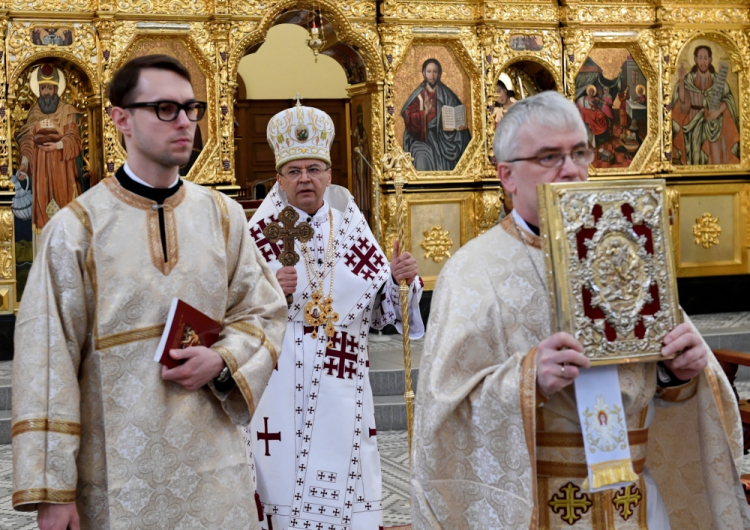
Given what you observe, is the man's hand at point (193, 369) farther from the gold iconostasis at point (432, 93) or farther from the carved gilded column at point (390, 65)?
the carved gilded column at point (390, 65)

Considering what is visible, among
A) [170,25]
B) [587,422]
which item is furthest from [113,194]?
[170,25]

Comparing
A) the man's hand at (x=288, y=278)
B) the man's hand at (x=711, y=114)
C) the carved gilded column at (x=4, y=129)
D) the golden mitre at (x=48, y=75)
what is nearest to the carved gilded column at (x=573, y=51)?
the man's hand at (x=711, y=114)

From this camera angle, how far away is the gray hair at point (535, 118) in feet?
7.37

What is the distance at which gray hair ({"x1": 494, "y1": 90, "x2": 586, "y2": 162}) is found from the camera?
225 centimetres

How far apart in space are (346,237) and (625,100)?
7721 millimetres

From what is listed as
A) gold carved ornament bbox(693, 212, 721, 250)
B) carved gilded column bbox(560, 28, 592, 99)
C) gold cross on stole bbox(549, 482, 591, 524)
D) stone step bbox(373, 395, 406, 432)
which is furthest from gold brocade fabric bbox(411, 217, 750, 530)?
gold carved ornament bbox(693, 212, 721, 250)

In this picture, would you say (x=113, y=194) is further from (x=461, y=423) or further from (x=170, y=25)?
(x=170, y=25)

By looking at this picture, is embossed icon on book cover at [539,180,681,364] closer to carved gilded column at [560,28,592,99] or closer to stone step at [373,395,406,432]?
Result: stone step at [373,395,406,432]

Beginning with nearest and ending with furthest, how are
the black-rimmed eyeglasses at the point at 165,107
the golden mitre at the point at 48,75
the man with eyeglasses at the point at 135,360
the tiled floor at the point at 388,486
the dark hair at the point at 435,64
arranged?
the man with eyeglasses at the point at 135,360, the black-rimmed eyeglasses at the point at 165,107, the tiled floor at the point at 388,486, the golden mitre at the point at 48,75, the dark hair at the point at 435,64

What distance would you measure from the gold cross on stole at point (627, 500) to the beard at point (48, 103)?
8.43 m

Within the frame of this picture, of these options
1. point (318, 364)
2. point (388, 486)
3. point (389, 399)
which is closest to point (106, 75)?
point (389, 399)

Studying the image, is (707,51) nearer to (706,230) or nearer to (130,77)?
(706,230)

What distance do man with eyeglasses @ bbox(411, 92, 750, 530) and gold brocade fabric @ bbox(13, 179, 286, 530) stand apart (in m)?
0.60

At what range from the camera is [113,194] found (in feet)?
8.82
